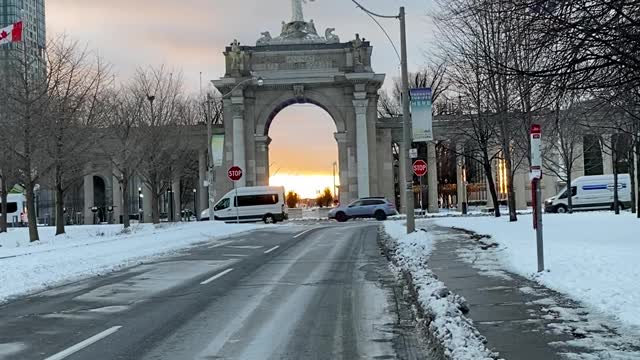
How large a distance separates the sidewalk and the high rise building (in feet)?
86.5

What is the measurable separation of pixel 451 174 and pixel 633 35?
267 feet

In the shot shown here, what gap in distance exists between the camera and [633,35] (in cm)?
738

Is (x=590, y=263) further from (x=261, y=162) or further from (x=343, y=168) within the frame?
(x=261, y=162)

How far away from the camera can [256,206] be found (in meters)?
51.7

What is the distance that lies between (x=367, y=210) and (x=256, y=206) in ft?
26.3

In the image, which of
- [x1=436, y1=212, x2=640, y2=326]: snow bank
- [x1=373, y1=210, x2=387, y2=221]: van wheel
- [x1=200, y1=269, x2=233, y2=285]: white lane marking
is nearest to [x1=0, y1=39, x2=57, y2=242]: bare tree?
[x1=200, y1=269, x2=233, y2=285]: white lane marking

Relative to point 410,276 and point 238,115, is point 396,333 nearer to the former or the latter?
point 410,276

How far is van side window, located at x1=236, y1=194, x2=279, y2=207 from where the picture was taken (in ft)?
169

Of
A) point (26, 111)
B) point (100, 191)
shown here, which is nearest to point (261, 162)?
point (26, 111)

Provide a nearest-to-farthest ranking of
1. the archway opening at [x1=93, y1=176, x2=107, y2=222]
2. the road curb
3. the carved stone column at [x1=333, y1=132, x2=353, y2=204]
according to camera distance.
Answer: the road curb, the carved stone column at [x1=333, y1=132, x2=353, y2=204], the archway opening at [x1=93, y1=176, x2=107, y2=222]

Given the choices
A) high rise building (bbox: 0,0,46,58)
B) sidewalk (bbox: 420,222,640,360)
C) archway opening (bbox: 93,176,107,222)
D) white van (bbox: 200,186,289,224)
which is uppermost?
high rise building (bbox: 0,0,46,58)

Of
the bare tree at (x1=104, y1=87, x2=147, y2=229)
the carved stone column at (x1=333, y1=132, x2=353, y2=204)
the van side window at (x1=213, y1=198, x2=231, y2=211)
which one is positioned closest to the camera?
the bare tree at (x1=104, y1=87, x2=147, y2=229)

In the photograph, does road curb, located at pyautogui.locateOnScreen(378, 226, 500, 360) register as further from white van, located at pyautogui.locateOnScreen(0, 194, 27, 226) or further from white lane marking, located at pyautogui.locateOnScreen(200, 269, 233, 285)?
white van, located at pyautogui.locateOnScreen(0, 194, 27, 226)

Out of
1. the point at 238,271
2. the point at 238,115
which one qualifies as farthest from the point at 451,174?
the point at 238,271
